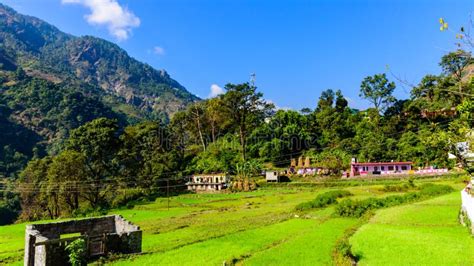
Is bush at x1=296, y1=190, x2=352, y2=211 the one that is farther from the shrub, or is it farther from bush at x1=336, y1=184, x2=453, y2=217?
the shrub

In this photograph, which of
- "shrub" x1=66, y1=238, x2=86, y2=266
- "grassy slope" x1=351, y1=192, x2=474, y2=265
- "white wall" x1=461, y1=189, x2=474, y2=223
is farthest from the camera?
"shrub" x1=66, y1=238, x2=86, y2=266

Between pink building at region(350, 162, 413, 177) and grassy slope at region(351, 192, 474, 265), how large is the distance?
99.6 feet

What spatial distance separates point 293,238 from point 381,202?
42.0 ft

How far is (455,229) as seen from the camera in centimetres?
1880

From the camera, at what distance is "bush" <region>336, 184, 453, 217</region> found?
27.5 metres

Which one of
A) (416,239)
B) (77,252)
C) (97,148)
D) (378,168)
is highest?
(97,148)

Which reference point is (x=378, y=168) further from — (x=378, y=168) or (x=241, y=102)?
(x=241, y=102)

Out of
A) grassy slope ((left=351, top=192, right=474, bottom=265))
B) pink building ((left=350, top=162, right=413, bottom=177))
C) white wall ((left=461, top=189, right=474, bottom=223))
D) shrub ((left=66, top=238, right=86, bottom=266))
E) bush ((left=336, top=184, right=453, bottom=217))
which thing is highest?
pink building ((left=350, top=162, right=413, bottom=177))

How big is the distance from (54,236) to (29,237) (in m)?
3.64

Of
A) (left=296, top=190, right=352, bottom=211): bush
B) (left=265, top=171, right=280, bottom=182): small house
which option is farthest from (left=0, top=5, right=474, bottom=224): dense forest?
(left=296, top=190, right=352, bottom=211): bush

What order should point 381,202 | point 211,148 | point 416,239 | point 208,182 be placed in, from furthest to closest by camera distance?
point 211,148
point 208,182
point 381,202
point 416,239

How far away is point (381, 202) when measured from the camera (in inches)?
1187

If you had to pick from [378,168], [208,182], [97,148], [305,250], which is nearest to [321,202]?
[305,250]

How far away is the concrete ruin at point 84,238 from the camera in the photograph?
17859 millimetres
